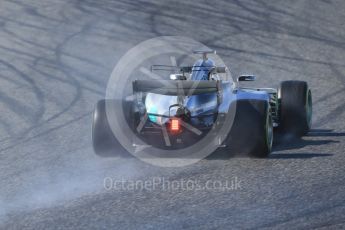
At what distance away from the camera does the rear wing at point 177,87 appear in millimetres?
9883

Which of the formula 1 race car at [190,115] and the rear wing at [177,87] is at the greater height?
the rear wing at [177,87]

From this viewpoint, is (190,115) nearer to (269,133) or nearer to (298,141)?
(269,133)

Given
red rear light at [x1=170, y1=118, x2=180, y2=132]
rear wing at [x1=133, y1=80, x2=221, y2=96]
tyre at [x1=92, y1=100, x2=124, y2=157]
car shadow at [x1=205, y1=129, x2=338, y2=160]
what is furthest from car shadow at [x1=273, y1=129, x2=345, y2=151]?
tyre at [x1=92, y1=100, x2=124, y2=157]

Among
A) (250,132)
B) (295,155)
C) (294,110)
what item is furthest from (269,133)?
(294,110)

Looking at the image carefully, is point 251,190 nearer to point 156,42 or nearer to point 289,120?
point 289,120

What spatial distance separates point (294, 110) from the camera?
10945mm

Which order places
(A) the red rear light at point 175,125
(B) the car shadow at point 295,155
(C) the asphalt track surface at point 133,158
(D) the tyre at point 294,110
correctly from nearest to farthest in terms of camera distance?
(C) the asphalt track surface at point 133,158, (A) the red rear light at point 175,125, (B) the car shadow at point 295,155, (D) the tyre at point 294,110

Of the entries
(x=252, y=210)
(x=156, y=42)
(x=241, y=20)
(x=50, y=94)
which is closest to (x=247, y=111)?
(x=252, y=210)

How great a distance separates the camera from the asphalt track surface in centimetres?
783

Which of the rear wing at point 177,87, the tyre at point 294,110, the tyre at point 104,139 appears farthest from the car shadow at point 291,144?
the tyre at point 104,139

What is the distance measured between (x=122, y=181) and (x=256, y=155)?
5.11 ft

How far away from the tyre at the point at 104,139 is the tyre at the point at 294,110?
237 cm

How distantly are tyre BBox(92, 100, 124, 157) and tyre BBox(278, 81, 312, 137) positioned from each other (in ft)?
7.77

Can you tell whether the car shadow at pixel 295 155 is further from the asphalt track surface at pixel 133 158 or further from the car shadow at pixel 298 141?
the car shadow at pixel 298 141
